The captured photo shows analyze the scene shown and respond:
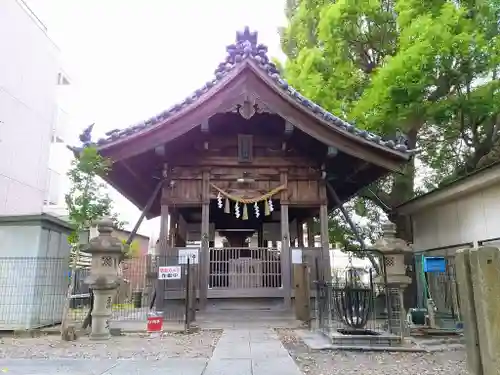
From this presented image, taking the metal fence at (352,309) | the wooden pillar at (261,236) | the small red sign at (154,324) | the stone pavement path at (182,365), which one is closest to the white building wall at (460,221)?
the metal fence at (352,309)

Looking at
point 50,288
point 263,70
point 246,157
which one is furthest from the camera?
point 246,157

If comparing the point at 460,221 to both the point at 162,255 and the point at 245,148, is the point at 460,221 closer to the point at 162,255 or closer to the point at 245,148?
the point at 245,148

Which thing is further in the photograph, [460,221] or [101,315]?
[460,221]

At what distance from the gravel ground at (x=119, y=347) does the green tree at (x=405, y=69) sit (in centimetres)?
802

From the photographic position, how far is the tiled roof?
9.70 m

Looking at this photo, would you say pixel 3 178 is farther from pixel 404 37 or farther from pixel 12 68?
pixel 404 37

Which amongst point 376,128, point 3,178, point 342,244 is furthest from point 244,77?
point 3,178

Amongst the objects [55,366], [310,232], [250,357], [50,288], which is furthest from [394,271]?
[50,288]

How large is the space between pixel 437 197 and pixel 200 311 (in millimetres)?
7215

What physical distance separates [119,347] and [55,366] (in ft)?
4.99

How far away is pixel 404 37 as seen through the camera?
11430 mm

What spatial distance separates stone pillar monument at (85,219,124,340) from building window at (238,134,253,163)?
407 centimetres

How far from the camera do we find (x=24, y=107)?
75.1 ft

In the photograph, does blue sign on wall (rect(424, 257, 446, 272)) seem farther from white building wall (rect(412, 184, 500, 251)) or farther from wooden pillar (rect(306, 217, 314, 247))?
wooden pillar (rect(306, 217, 314, 247))
